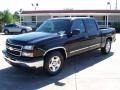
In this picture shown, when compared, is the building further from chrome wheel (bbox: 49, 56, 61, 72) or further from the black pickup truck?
chrome wheel (bbox: 49, 56, 61, 72)

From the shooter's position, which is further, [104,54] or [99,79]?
[104,54]

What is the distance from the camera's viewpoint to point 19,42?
710 cm

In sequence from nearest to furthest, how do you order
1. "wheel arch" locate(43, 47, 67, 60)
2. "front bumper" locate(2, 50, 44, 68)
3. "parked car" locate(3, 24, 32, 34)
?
"front bumper" locate(2, 50, 44, 68)
"wheel arch" locate(43, 47, 67, 60)
"parked car" locate(3, 24, 32, 34)

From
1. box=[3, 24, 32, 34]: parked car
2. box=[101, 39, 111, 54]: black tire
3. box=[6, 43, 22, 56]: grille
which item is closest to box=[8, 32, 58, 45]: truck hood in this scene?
box=[6, 43, 22, 56]: grille

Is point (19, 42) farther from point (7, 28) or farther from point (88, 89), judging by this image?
point (7, 28)

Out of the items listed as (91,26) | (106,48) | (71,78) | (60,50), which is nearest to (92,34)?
(91,26)

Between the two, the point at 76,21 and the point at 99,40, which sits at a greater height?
the point at 76,21

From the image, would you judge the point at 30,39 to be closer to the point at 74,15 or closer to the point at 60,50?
the point at 60,50

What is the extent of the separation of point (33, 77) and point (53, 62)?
77 cm

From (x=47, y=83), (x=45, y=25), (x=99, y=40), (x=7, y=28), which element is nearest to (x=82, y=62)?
(x=99, y=40)

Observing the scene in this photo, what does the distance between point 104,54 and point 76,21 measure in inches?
121

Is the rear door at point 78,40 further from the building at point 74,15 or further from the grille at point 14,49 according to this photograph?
the building at point 74,15

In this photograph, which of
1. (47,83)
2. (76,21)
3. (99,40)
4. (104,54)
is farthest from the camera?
(104,54)

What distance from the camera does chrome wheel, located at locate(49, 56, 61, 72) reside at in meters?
7.39
